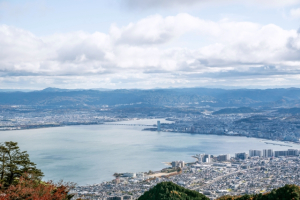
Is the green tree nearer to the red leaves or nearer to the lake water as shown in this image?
the red leaves

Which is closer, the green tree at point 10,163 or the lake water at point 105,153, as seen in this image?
the green tree at point 10,163

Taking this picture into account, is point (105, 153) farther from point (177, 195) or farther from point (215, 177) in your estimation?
point (177, 195)

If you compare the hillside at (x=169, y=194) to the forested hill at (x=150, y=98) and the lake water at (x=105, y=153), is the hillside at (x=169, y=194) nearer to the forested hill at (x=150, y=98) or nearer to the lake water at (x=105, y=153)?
the lake water at (x=105, y=153)

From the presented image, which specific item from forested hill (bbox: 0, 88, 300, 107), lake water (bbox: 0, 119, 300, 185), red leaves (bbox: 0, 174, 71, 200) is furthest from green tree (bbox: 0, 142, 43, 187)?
forested hill (bbox: 0, 88, 300, 107)

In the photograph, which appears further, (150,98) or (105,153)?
(150,98)

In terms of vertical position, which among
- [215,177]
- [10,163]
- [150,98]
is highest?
[150,98]

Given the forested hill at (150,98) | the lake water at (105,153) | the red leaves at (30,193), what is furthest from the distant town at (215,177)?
the forested hill at (150,98)

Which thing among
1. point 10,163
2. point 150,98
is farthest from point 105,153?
point 150,98

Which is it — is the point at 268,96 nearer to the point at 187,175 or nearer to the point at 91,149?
the point at 91,149

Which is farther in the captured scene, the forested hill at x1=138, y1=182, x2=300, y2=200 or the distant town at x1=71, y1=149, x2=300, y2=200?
the distant town at x1=71, y1=149, x2=300, y2=200

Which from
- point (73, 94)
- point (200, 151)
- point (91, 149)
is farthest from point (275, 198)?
point (73, 94)
